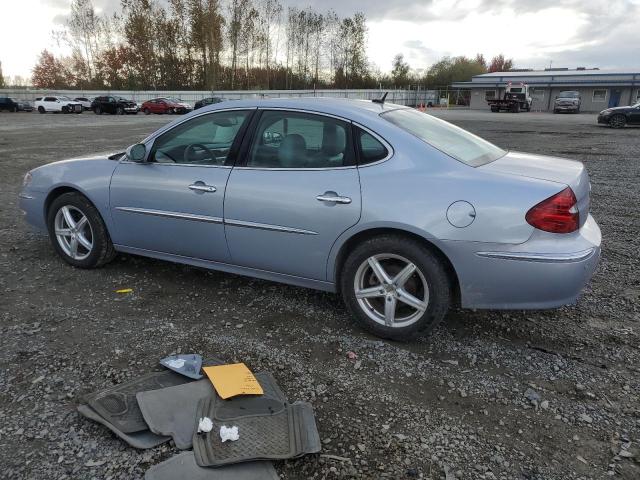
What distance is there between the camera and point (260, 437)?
2.37m

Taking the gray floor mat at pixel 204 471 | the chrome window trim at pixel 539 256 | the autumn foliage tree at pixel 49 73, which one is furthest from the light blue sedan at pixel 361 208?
the autumn foliage tree at pixel 49 73

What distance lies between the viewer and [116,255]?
4703 millimetres

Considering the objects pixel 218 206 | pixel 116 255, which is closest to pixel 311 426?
pixel 218 206

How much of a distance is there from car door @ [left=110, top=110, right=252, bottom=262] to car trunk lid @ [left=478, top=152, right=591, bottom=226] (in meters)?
1.92

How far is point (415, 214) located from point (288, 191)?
0.91 meters

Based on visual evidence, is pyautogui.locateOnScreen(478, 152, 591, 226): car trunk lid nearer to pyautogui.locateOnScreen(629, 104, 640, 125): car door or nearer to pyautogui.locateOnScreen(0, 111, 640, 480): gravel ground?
pyautogui.locateOnScreen(0, 111, 640, 480): gravel ground

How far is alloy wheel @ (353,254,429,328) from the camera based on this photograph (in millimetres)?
3180

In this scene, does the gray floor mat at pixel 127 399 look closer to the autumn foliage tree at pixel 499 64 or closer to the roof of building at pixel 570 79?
the roof of building at pixel 570 79

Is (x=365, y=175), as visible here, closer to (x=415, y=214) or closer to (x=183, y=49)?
(x=415, y=214)

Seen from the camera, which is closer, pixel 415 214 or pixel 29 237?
pixel 415 214

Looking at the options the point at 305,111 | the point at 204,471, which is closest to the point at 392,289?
the point at 305,111

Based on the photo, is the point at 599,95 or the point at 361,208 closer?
the point at 361,208

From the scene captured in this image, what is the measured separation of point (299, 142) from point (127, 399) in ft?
6.63

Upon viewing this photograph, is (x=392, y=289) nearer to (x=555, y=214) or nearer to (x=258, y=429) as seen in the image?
(x=555, y=214)
